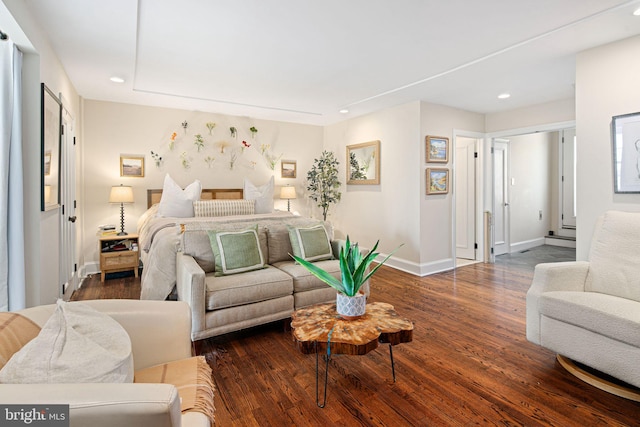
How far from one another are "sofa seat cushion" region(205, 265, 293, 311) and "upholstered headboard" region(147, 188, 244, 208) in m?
2.74

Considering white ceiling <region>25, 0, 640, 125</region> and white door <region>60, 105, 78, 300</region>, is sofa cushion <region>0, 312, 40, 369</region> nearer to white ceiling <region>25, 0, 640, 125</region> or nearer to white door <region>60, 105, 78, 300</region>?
white ceiling <region>25, 0, 640, 125</region>

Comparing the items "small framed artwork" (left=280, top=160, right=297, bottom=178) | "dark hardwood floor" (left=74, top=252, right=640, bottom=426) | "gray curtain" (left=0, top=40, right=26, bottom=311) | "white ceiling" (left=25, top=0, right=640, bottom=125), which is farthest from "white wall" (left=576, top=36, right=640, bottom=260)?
"gray curtain" (left=0, top=40, right=26, bottom=311)

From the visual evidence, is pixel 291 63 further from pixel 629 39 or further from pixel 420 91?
pixel 629 39

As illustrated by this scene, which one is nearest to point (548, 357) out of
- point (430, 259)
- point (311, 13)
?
point (430, 259)

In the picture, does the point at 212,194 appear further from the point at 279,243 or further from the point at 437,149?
the point at 437,149

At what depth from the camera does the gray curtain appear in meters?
2.12

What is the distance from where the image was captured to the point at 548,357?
95.6 inches

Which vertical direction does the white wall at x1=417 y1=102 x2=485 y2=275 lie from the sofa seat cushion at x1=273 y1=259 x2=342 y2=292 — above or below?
above

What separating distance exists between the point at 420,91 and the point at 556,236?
195 inches

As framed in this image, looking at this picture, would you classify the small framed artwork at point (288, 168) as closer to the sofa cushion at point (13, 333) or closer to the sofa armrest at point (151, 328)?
the sofa armrest at point (151, 328)

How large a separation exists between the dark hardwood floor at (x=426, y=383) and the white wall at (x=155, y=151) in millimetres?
3208

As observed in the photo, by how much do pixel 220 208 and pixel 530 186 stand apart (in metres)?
5.87

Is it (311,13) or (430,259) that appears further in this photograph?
(430,259)

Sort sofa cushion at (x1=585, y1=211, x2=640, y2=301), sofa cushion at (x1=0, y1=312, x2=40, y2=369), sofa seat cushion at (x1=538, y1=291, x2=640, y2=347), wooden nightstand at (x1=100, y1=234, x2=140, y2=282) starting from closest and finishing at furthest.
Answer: sofa cushion at (x1=0, y1=312, x2=40, y2=369)
sofa seat cushion at (x1=538, y1=291, x2=640, y2=347)
sofa cushion at (x1=585, y1=211, x2=640, y2=301)
wooden nightstand at (x1=100, y1=234, x2=140, y2=282)
